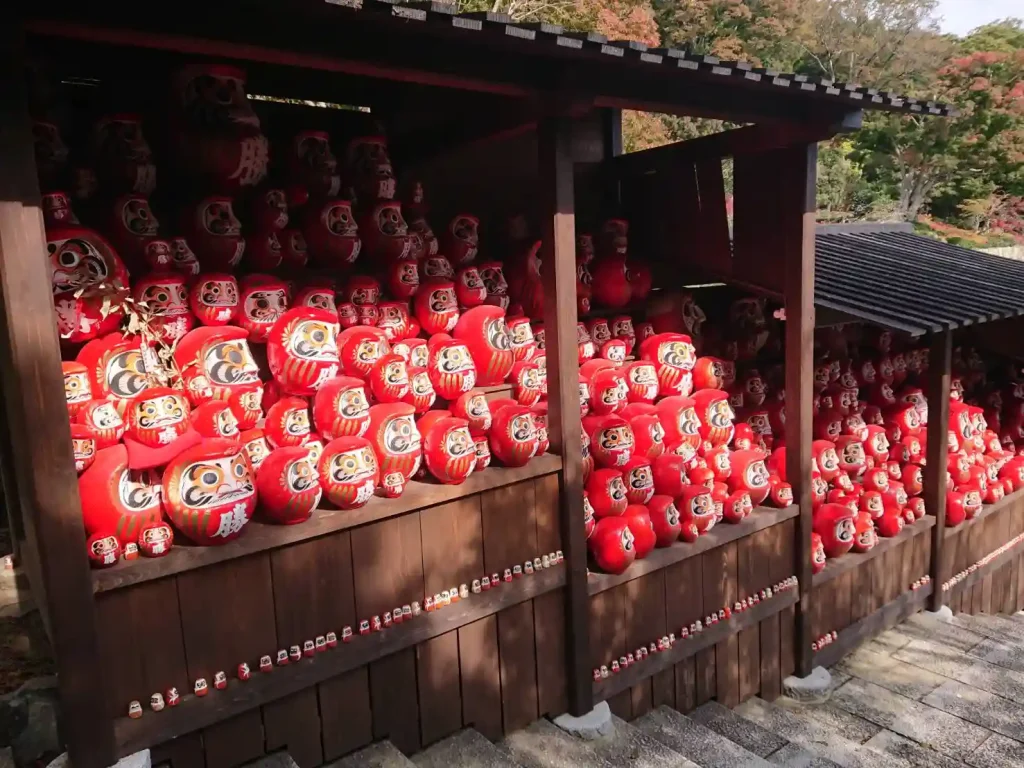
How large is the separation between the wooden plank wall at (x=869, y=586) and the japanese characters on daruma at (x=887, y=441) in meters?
0.21

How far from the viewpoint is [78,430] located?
2.71m

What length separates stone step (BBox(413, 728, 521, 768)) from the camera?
11.3 ft

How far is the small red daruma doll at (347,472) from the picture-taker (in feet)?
10.3

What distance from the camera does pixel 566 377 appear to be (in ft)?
12.6

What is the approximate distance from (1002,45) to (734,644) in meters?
28.5

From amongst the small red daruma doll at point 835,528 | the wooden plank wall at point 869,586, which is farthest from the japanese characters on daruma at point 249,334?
the wooden plank wall at point 869,586

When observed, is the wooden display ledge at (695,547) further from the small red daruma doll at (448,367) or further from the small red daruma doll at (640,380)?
the small red daruma doll at (448,367)

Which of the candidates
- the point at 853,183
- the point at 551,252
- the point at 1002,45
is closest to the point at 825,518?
the point at 551,252

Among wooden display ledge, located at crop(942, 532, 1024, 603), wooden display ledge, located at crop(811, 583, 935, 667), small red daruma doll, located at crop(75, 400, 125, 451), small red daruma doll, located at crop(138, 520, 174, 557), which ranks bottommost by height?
wooden display ledge, located at crop(942, 532, 1024, 603)

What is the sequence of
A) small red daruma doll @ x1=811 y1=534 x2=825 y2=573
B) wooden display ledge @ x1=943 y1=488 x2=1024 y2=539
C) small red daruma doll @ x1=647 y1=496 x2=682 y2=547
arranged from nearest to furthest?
small red daruma doll @ x1=647 y1=496 x2=682 y2=547 → small red daruma doll @ x1=811 y1=534 x2=825 y2=573 → wooden display ledge @ x1=943 y1=488 x2=1024 y2=539

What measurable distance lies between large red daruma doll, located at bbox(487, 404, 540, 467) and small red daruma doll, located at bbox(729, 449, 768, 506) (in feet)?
5.53

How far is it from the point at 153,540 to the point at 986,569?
7239 mm

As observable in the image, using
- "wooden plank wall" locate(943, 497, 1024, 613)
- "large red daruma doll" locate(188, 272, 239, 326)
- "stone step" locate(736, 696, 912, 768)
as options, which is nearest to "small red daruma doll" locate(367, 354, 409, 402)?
"large red daruma doll" locate(188, 272, 239, 326)

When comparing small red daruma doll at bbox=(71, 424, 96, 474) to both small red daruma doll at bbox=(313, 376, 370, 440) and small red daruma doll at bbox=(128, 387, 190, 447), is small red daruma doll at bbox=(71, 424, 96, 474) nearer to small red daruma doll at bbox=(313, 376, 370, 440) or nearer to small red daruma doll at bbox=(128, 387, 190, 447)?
small red daruma doll at bbox=(128, 387, 190, 447)
